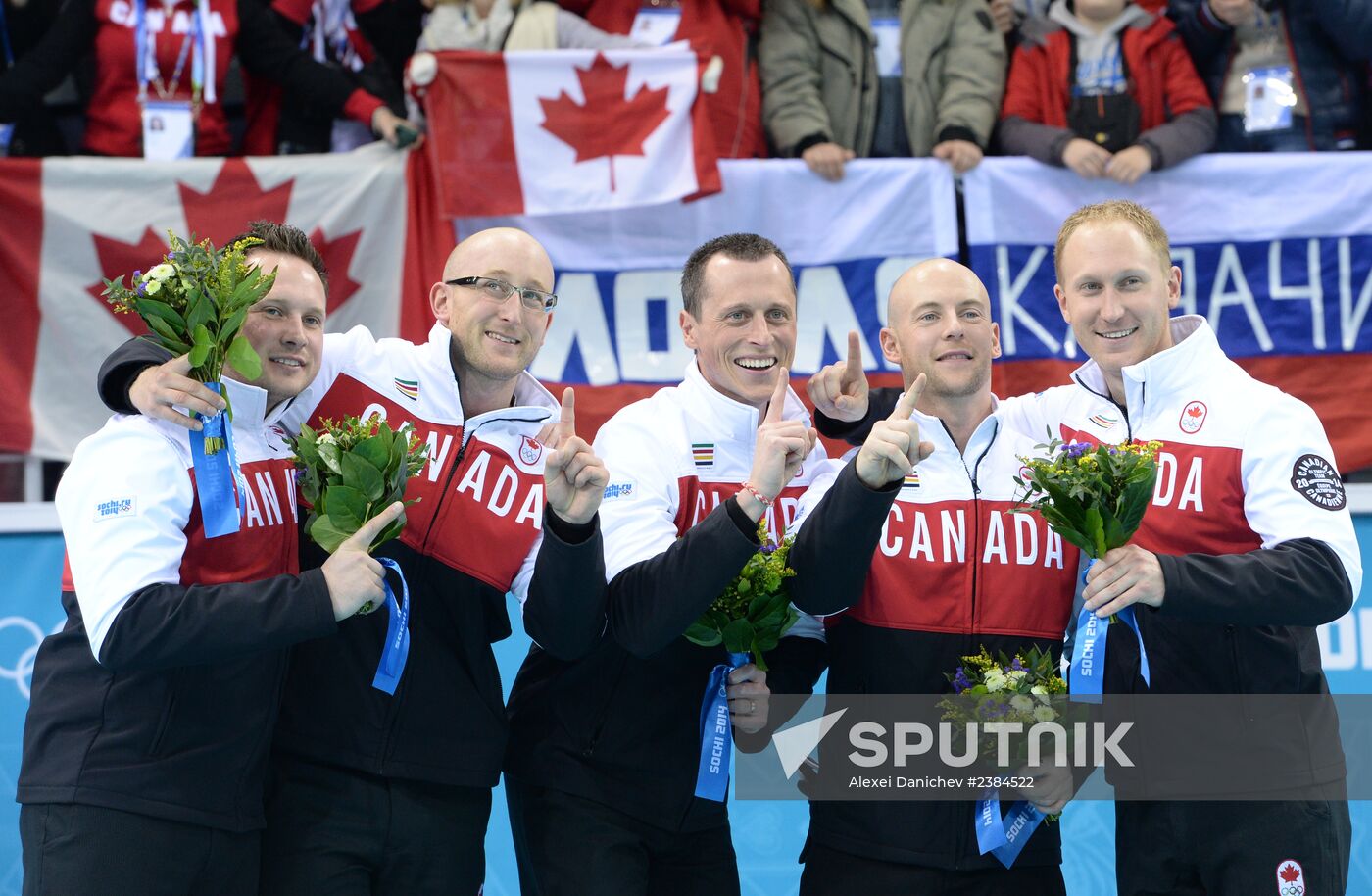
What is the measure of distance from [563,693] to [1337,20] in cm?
486

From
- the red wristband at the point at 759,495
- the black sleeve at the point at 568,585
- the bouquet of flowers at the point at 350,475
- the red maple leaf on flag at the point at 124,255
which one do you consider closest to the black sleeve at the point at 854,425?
the red wristband at the point at 759,495

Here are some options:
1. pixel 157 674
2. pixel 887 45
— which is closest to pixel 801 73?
pixel 887 45

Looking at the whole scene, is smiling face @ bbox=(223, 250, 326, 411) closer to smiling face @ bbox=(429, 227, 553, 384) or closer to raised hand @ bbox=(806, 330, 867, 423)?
smiling face @ bbox=(429, 227, 553, 384)

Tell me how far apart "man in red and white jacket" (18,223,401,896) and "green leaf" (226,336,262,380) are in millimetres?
214

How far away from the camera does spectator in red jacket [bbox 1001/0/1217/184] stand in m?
6.11

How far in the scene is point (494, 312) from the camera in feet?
12.9

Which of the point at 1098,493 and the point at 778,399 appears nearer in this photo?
the point at 1098,493

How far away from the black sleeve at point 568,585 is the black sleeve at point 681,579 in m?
0.09

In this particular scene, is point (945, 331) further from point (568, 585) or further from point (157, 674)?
point (157, 674)

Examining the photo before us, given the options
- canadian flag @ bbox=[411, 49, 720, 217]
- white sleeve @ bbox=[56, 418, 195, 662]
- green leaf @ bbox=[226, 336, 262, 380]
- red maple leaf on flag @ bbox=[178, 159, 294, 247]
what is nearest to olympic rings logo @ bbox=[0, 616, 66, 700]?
red maple leaf on flag @ bbox=[178, 159, 294, 247]

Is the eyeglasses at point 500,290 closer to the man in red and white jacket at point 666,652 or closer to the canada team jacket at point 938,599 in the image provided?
the man in red and white jacket at point 666,652

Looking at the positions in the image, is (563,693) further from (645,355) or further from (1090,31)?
(1090,31)

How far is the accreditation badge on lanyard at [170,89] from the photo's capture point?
6.09 m

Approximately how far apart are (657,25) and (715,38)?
0.91ft
